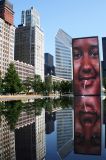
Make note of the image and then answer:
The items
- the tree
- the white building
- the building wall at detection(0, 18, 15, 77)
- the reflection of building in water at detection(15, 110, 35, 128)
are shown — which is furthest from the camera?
the white building

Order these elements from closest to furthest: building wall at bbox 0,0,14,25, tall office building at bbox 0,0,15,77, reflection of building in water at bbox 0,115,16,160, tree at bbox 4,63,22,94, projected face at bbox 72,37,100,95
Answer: reflection of building in water at bbox 0,115,16,160, tree at bbox 4,63,22,94, projected face at bbox 72,37,100,95, tall office building at bbox 0,0,15,77, building wall at bbox 0,0,14,25

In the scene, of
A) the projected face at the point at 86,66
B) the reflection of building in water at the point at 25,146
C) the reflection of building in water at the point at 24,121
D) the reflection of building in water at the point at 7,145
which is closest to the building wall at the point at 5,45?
the projected face at the point at 86,66

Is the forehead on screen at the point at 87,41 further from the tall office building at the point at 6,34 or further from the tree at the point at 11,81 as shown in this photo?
the tall office building at the point at 6,34

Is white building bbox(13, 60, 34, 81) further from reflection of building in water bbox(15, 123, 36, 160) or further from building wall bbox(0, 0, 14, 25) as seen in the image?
→ reflection of building in water bbox(15, 123, 36, 160)

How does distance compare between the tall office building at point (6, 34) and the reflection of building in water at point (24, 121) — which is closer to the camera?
the reflection of building in water at point (24, 121)

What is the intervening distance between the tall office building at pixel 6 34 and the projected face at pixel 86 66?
66177mm

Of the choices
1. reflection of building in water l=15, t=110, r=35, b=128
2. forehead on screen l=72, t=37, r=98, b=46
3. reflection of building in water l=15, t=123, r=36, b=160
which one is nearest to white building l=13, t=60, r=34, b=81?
forehead on screen l=72, t=37, r=98, b=46

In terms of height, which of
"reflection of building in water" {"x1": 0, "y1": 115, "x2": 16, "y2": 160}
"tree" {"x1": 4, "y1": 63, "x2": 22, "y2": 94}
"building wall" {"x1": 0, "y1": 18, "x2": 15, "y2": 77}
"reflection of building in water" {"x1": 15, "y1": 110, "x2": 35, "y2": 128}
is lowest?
"reflection of building in water" {"x1": 0, "y1": 115, "x2": 16, "y2": 160}

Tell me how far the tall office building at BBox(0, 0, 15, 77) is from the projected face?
6618 cm

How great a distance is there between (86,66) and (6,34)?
8117cm

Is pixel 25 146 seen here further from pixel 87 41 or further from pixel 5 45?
pixel 5 45

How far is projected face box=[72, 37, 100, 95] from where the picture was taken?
85438mm

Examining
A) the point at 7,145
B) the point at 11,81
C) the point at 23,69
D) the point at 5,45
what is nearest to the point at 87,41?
the point at 11,81

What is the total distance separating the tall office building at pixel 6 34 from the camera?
494 ft
